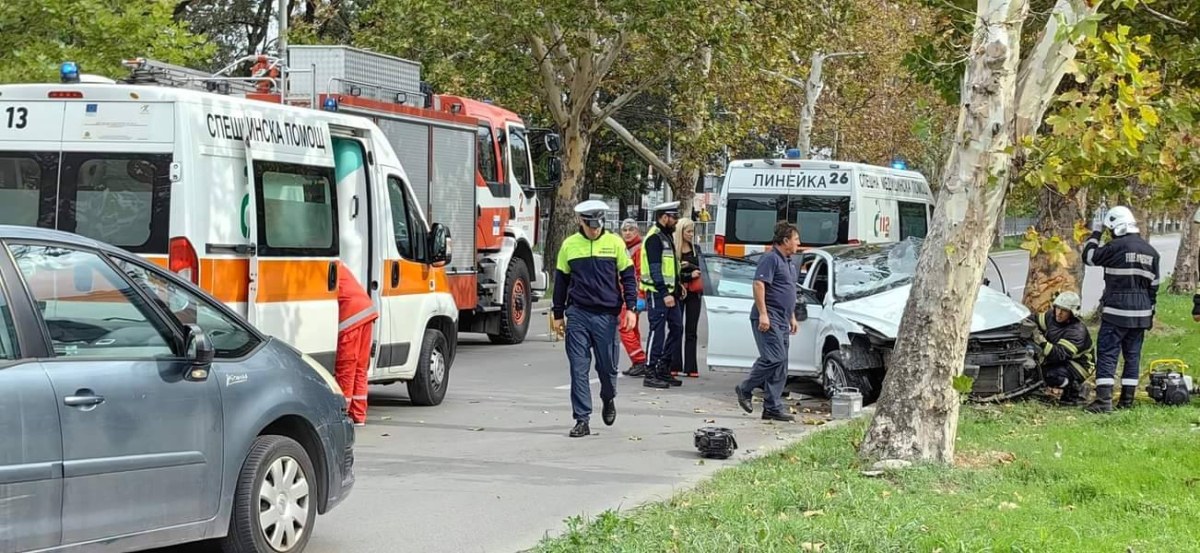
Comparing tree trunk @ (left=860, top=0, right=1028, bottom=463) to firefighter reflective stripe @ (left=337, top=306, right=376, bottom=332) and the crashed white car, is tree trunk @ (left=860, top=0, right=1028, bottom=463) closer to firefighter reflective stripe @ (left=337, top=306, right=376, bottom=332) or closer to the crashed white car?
the crashed white car

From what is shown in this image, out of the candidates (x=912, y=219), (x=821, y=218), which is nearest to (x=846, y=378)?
(x=821, y=218)

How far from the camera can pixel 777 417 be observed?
12164 millimetres

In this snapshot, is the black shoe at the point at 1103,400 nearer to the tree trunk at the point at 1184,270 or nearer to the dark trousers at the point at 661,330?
the dark trousers at the point at 661,330

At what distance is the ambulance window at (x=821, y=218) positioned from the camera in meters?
20.1

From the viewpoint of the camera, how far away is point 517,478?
915cm

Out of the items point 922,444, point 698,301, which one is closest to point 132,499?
point 922,444

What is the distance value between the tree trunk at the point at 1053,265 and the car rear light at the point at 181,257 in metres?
13.0

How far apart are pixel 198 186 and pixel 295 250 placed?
3.54 feet

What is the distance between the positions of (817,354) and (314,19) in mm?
23945

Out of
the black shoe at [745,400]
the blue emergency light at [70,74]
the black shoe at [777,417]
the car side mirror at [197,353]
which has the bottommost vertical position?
the black shoe at [777,417]

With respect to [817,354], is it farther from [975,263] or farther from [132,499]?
[132,499]

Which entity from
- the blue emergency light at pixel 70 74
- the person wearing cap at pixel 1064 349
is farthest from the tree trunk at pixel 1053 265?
the blue emergency light at pixel 70 74

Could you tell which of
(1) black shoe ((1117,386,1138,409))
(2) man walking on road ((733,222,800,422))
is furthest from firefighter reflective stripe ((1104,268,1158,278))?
(2) man walking on road ((733,222,800,422))

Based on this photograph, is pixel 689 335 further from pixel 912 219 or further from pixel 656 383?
pixel 912 219
